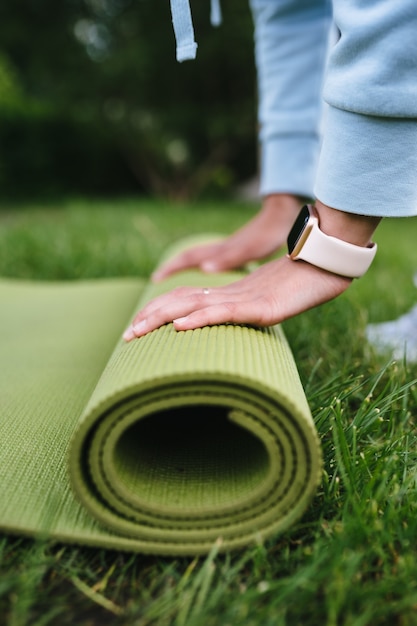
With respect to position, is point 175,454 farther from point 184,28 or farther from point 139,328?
point 184,28

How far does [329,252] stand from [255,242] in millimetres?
795

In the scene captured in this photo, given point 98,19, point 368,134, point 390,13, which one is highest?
point 390,13

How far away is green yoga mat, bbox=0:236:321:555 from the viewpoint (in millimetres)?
839

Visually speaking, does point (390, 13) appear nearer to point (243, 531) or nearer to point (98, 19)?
point (243, 531)

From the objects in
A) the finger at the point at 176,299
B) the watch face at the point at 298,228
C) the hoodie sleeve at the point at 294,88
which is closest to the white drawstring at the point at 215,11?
the hoodie sleeve at the point at 294,88

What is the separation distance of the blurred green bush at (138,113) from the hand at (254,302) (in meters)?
8.46

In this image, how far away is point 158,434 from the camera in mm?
1043

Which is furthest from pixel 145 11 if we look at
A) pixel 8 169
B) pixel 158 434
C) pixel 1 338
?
pixel 158 434

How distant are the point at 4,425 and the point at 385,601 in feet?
2.39

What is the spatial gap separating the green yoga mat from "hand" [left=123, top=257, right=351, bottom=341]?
1.0 inches

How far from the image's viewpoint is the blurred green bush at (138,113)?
356 inches

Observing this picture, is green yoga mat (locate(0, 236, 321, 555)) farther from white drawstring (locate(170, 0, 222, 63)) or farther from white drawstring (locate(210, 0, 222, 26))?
white drawstring (locate(210, 0, 222, 26))

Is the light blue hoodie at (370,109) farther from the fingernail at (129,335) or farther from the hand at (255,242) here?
the hand at (255,242)

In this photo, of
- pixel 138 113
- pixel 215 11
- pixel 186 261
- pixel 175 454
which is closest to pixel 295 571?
pixel 175 454
